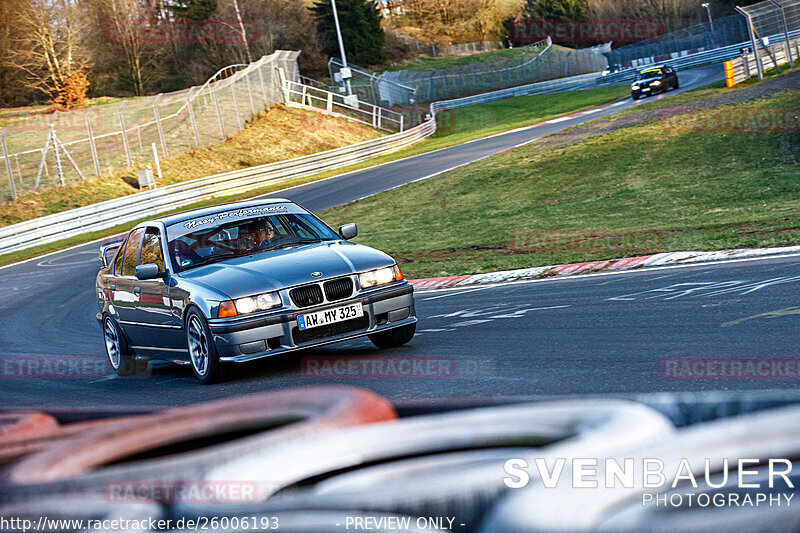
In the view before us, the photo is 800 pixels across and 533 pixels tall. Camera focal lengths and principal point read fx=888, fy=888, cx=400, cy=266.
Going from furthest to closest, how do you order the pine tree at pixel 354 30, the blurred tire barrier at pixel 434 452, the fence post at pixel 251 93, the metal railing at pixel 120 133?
1. the pine tree at pixel 354 30
2. the fence post at pixel 251 93
3. the metal railing at pixel 120 133
4. the blurred tire barrier at pixel 434 452

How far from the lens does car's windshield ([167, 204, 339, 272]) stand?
329 inches

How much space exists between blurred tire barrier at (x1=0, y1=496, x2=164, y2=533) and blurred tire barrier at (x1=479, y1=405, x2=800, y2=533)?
38.2 inches

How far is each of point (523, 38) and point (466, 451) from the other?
111 meters

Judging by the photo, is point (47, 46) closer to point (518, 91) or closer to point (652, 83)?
point (518, 91)

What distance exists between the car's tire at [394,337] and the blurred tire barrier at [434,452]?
16.9 ft

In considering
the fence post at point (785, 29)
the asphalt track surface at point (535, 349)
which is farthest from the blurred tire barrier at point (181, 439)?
the fence post at point (785, 29)

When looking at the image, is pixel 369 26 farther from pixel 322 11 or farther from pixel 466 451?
pixel 466 451

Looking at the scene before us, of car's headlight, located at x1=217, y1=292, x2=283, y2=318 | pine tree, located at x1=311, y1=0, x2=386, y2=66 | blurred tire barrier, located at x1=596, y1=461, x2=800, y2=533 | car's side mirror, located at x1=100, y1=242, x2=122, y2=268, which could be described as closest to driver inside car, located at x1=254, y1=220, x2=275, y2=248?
car's headlight, located at x1=217, y1=292, x2=283, y2=318

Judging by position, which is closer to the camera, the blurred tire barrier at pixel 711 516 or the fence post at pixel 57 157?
the blurred tire barrier at pixel 711 516

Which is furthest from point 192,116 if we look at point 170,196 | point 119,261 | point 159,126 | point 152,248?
point 152,248

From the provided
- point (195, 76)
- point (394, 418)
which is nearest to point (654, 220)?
point (394, 418)

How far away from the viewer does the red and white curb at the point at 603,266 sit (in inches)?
426

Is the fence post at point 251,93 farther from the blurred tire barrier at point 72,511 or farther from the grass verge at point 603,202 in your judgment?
the blurred tire barrier at point 72,511

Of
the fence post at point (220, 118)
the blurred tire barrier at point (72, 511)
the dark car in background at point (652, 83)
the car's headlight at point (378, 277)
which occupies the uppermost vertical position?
the fence post at point (220, 118)
